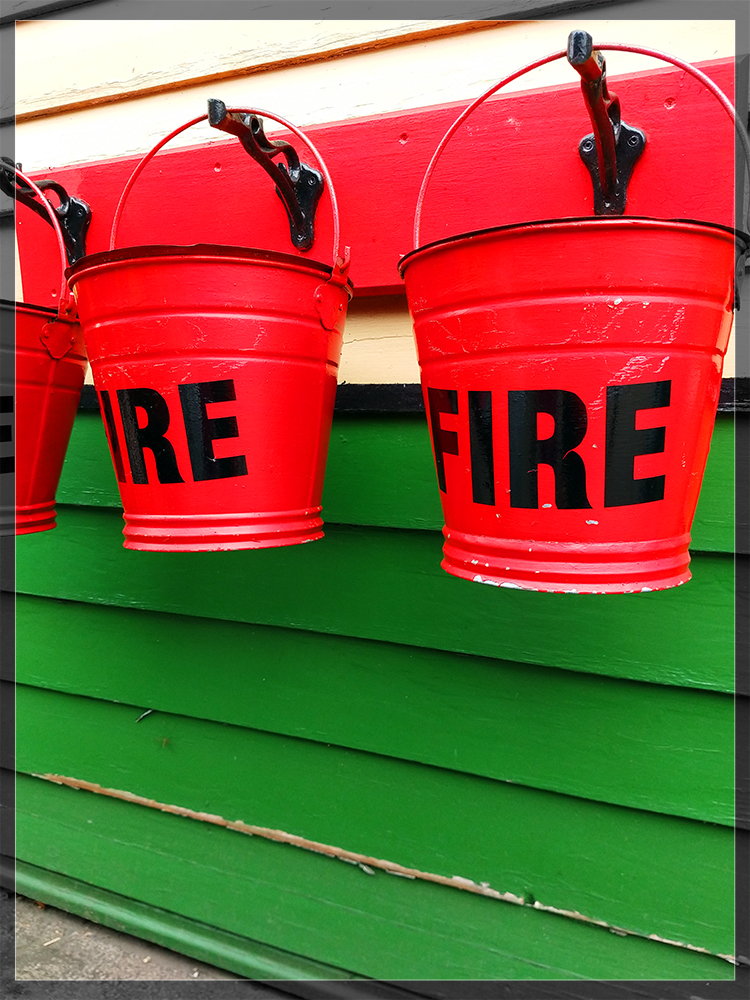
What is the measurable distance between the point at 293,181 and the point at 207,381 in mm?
427

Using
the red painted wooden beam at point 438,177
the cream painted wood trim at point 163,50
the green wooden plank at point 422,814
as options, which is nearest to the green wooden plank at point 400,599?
the green wooden plank at point 422,814

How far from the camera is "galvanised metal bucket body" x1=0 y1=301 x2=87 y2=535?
1.00 m

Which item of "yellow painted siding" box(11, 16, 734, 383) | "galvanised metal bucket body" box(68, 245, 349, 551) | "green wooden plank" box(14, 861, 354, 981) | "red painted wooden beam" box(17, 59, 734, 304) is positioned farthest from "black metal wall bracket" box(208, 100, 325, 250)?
"green wooden plank" box(14, 861, 354, 981)

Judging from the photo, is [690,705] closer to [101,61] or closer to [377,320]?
[377,320]

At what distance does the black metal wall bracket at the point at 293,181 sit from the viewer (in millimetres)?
948

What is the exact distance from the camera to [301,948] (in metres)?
1.27

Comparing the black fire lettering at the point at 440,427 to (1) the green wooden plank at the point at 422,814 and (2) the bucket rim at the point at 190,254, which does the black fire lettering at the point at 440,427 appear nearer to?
(2) the bucket rim at the point at 190,254

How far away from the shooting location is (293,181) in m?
1.06

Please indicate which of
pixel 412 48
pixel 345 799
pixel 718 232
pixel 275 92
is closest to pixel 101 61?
pixel 275 92

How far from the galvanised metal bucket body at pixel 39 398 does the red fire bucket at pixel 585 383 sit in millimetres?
605

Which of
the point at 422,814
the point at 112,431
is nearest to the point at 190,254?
the point at 112,431

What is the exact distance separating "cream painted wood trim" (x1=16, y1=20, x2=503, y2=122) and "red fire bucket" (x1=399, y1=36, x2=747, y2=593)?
1.83 ft

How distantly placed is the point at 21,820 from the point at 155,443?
1.20m

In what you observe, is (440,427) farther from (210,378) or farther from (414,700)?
(414,700)
